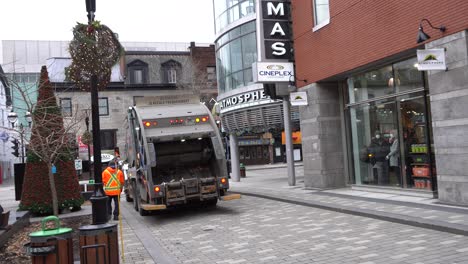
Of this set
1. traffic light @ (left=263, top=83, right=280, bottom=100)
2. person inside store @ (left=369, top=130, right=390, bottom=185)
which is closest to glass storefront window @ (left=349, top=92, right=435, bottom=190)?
person inside store @ (left=369, top=130, right=390, bottom=185)

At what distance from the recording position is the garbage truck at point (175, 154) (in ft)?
39.3

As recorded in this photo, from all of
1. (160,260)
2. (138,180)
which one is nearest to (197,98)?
(138,180)

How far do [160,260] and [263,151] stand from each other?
135 feet

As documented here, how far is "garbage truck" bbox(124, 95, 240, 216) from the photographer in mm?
11984

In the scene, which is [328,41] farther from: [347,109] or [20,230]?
[20,230]

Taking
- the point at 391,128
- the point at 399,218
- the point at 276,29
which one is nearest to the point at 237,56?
the point at 276,29

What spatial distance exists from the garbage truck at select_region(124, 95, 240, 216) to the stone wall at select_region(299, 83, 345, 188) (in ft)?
12.6

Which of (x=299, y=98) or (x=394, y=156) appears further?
(x=299, y=98)

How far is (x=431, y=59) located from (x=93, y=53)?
274 inches

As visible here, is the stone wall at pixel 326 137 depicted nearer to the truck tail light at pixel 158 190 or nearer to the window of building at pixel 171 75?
the truck tail light at pixel 158 190

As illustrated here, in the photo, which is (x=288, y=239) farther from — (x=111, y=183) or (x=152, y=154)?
(x=111, y=183)

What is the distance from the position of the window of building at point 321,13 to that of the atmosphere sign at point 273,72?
1.87 metres

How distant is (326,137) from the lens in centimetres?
1529

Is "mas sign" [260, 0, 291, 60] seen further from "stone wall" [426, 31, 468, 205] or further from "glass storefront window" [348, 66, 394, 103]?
"stone wall" [426, 31, 468, 205]
